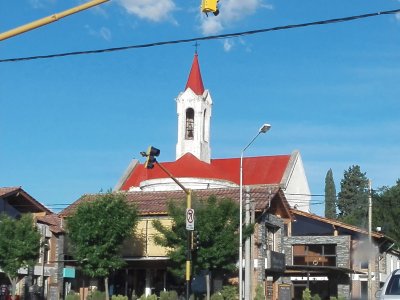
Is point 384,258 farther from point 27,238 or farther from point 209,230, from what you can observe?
point 27,238

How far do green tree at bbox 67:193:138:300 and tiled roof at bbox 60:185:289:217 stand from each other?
99.8 inches

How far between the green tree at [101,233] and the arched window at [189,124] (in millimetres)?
28820

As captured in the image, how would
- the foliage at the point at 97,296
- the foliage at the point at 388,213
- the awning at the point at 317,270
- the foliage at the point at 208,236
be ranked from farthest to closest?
the foliage at the point at 388,213, the awning at the point at 317,270, the foliage at the point at 97,296, the foliage at the point at 208,236

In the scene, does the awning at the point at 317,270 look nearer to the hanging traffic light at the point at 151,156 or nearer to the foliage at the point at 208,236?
the foliage at the point at 208,236

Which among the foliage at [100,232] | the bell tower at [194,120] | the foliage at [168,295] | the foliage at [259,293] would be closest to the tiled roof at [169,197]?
the foliage at [100,232]

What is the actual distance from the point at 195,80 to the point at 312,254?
87.0 ft

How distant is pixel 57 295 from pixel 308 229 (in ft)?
61.6

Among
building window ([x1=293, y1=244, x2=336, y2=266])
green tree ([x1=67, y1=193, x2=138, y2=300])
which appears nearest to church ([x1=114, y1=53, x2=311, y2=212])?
building window ([x1=293, y1=244, x2=336, y2=266])

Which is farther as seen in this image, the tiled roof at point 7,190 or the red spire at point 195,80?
the red spire at point 195,80

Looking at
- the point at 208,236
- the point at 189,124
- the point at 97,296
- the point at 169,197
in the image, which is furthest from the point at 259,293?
the point at 189,124

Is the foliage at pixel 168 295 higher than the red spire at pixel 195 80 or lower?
lower

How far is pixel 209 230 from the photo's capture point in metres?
41.7

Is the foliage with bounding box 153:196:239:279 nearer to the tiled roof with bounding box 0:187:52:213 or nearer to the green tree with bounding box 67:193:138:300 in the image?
the green tree with bounding box 67:193:138:300

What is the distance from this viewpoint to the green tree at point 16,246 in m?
43.3
